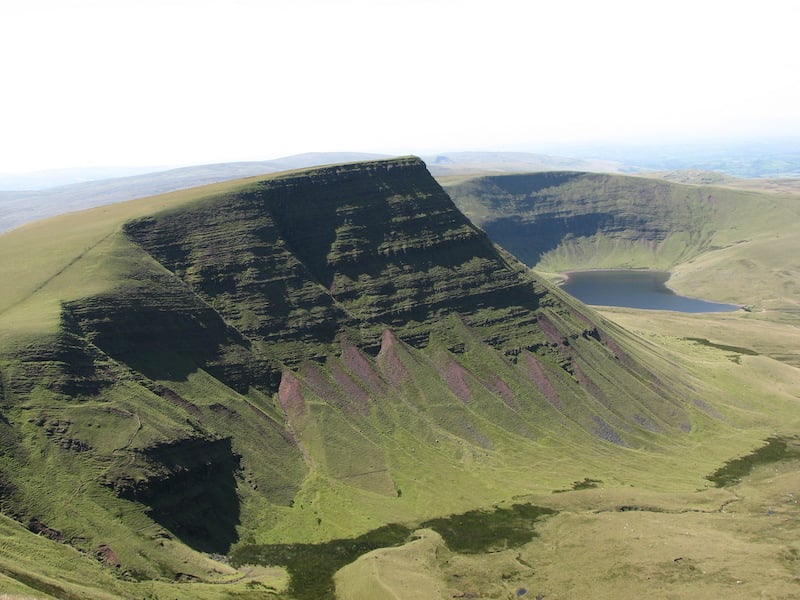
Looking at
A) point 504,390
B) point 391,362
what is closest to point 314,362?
point 391,362

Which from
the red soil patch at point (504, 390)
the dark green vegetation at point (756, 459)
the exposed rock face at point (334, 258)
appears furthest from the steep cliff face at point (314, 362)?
the dark green vegetation at point (756, 459)

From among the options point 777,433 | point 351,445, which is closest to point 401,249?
point 351,445

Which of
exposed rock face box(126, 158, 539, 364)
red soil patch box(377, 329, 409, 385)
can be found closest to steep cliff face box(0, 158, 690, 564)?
red soil patch box(377, 329, 409, 385)

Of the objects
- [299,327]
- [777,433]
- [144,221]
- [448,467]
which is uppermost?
[144,221]

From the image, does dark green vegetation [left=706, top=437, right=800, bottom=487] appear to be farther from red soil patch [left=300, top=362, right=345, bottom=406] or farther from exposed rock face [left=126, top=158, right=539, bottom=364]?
red soil patch [left=300, top=362, right=345, bottom=406]

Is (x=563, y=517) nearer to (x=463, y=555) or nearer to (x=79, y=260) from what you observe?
(x=463, y=555)

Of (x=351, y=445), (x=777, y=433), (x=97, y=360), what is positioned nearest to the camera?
(x=97, y=360)

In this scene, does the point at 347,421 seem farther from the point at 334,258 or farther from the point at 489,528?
the point at 334,258
